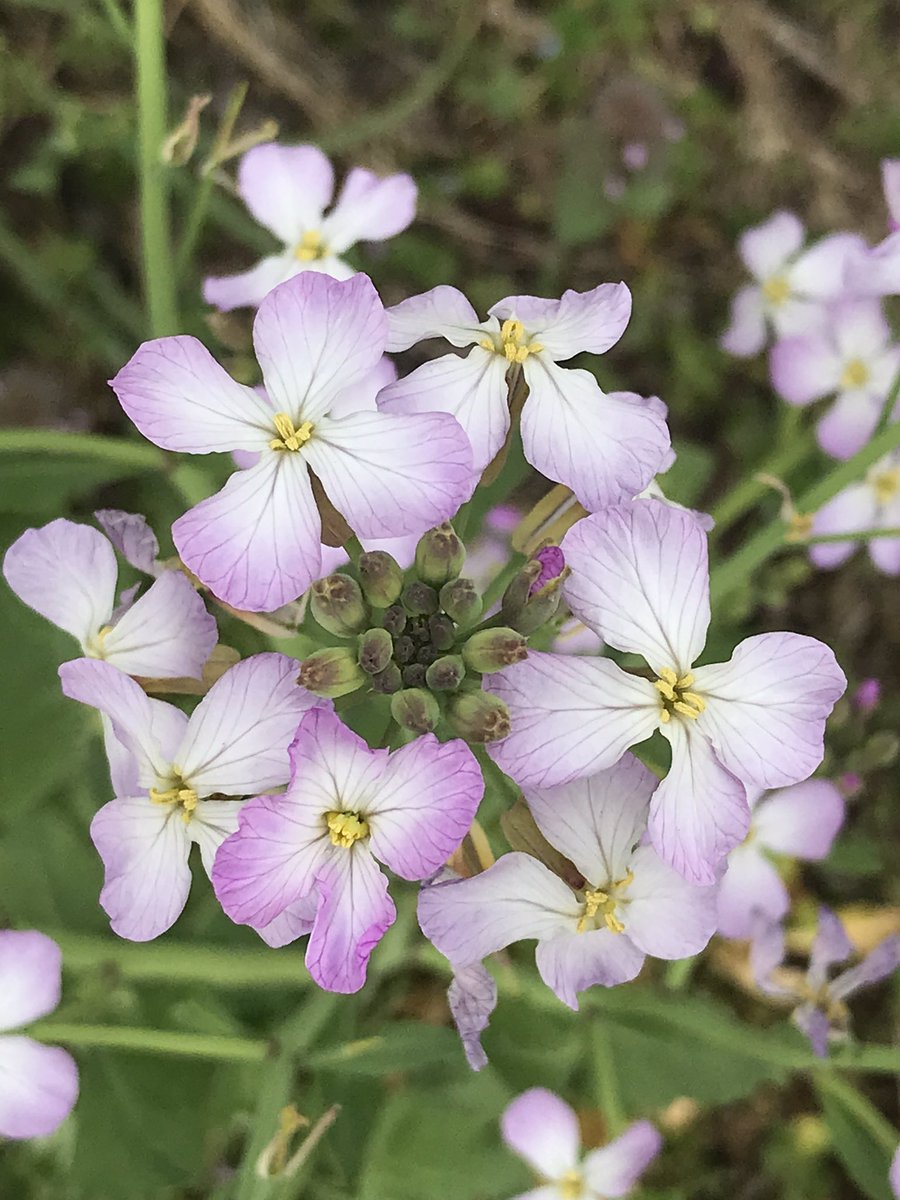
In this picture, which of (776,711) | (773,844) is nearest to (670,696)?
(776,711)

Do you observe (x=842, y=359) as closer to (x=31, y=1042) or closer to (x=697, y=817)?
(x=697, y=817)

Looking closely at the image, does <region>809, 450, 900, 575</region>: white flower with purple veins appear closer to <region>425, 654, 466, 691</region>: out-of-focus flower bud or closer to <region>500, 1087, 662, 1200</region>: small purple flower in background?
<region>500, 1087, 662, 1200</region>: small purple flower in background

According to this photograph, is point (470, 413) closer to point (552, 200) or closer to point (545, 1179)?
point (545, 1179)

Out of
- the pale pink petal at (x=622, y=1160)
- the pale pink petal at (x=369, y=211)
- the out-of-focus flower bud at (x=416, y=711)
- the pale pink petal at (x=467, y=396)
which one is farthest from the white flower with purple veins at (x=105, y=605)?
the pale pink petal at (x=622, y=1160)

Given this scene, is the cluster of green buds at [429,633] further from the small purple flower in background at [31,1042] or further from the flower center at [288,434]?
the small purple flower in background at [31,1042]

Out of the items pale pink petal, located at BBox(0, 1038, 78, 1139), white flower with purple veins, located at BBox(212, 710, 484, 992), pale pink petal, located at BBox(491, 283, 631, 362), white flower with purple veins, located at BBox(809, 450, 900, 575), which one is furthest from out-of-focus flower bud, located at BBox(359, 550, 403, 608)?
white flower with purple veins, located at BBox(809, 450, 900, 575)

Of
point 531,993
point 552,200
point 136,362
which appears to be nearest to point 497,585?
point 136,362
